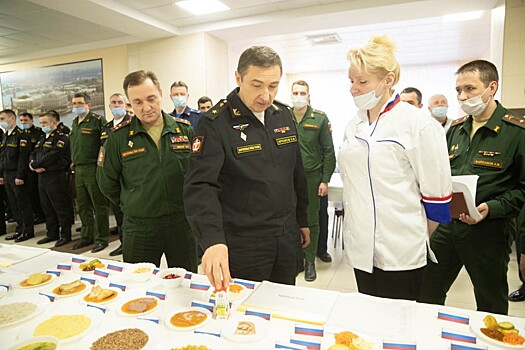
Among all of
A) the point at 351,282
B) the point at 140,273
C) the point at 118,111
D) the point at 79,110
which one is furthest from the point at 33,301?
the point at 79,110

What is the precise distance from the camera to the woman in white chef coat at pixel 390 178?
4.53 feet

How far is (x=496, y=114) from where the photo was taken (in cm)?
192

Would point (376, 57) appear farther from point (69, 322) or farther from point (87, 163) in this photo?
point (87, 163)

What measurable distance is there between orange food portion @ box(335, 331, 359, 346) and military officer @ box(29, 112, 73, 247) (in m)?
4.48

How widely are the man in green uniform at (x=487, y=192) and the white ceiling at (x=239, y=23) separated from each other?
2379 millimetres

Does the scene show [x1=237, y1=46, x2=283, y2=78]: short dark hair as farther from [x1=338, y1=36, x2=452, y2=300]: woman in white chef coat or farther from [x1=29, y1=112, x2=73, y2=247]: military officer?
[x1=29, y1=112, x2=73, y2=247]: military officer

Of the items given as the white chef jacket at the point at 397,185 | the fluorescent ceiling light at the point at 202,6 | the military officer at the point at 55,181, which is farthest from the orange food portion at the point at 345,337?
the fluorescent ceiling light at the point at 202,6

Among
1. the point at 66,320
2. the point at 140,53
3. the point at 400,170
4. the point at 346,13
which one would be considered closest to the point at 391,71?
the point at 400,170

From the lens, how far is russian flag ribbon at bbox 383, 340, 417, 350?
3.16ft

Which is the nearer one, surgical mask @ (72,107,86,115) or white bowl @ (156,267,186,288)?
white bowl @ (156,267,186,288)

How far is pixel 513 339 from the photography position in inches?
39.1

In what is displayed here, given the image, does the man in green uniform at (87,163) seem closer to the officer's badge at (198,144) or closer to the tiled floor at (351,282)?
the tiled floor at (351,282)

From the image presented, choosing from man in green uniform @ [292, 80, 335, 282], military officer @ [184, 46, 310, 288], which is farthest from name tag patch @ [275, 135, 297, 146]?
man in green uniform @ [292, 80, 335, 282]

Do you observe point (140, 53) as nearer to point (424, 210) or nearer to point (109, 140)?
point (109, 140)
